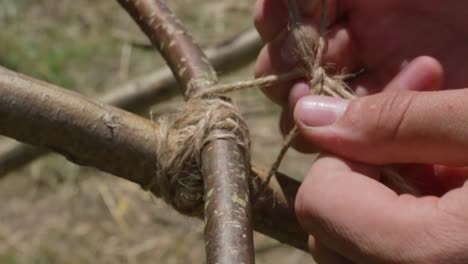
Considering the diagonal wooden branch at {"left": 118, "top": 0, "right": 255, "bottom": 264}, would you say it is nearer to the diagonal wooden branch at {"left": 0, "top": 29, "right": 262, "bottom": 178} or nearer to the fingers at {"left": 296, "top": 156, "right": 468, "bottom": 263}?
the fingers at {"left": 296, "top": 156, "right": 468, "bottom": 263}

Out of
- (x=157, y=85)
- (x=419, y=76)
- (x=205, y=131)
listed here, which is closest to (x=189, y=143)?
(x=205, y=131)

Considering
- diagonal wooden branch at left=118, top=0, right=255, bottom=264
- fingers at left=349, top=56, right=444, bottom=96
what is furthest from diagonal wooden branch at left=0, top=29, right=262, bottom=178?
fingers at left=349, top=56, right=444, bottom=96

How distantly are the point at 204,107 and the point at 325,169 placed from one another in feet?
0.44

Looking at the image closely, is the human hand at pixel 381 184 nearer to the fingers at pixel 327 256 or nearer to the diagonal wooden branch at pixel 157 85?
the fingers at pixel 327 256

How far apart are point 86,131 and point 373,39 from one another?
0.33 m

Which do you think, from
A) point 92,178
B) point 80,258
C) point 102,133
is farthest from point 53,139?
point 92,178

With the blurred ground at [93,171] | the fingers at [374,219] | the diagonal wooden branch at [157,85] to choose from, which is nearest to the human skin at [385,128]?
the fingers at [374,219]

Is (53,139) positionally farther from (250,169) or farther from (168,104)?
(168,104)

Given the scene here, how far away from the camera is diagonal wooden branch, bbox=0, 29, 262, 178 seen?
1243mm

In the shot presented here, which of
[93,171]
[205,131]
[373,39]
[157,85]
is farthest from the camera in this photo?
[93,171]

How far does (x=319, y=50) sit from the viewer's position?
0.79 metres

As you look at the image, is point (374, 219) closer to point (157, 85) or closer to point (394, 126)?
point (394, 126)

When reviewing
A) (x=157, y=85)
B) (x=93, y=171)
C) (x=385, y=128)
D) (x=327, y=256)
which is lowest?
(x=93, y=171)

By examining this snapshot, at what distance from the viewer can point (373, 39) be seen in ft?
2.98
